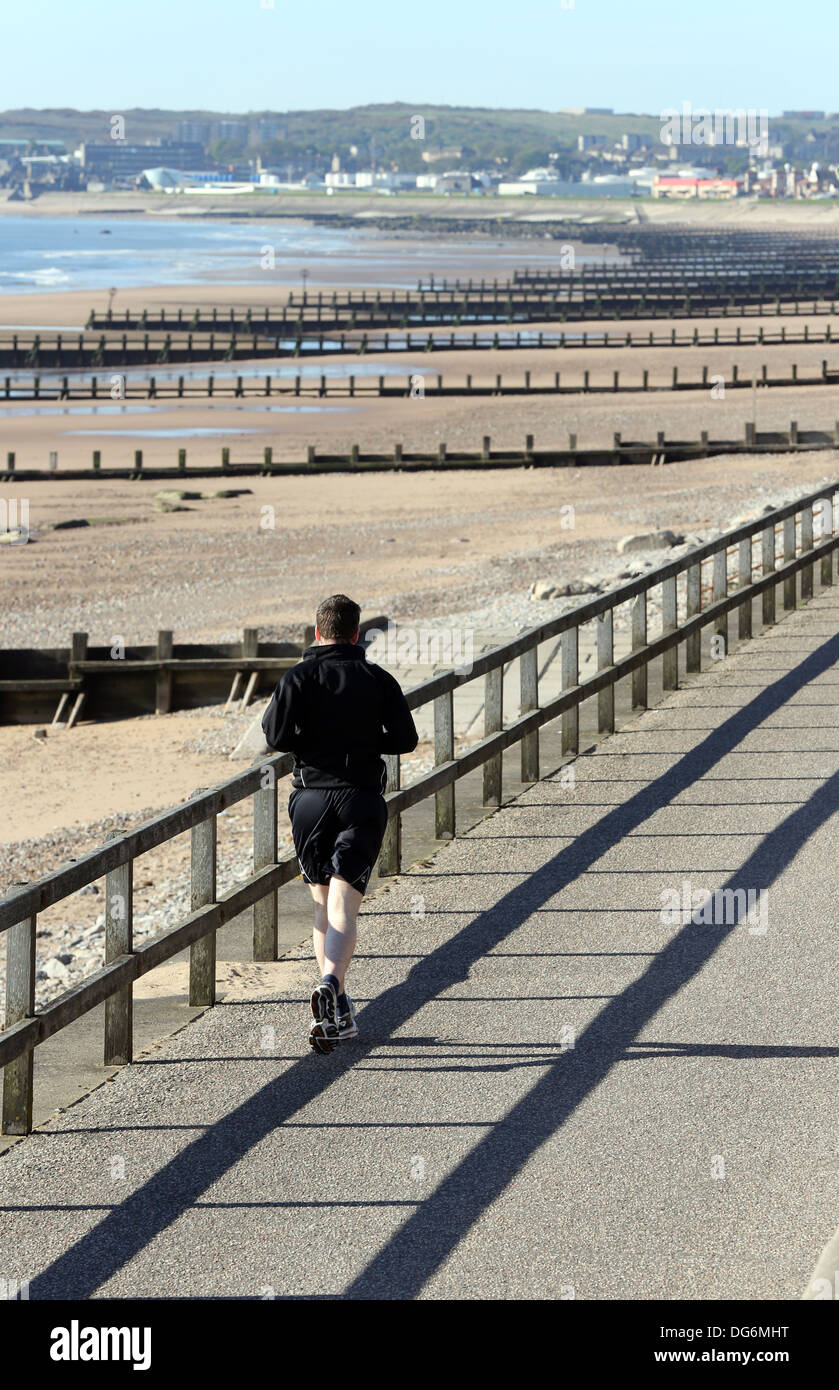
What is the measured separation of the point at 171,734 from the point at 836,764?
31.4ft

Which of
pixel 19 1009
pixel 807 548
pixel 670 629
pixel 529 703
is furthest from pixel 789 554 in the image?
pixel 19 1009

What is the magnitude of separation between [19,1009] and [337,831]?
1476 mm

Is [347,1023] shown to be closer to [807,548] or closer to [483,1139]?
[483,1139]

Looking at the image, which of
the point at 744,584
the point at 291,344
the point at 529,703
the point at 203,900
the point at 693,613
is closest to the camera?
the point at 203,900

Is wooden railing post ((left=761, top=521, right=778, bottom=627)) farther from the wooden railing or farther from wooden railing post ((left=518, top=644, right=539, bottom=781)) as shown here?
wooden railing post ((left=518, top=644, right=539, bottom=781))

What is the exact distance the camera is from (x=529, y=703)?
10945mm

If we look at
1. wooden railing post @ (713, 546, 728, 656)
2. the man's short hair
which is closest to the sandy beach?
wooden railing post @ (713, 546, 728, 656)

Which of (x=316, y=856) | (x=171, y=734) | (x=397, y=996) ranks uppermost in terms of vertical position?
(x=316, y=856)

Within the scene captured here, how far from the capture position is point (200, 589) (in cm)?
2941

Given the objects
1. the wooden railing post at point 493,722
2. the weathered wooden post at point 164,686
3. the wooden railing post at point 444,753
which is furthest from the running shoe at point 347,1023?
the weathered wooden post at point 164,686

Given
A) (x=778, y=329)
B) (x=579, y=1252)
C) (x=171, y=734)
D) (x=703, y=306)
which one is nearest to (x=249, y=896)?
(x=579, y=1252)

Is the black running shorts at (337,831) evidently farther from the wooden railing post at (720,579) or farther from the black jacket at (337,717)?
the wooden railing post at (720,579)
